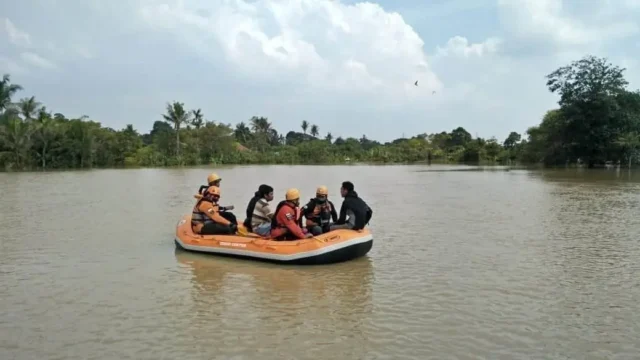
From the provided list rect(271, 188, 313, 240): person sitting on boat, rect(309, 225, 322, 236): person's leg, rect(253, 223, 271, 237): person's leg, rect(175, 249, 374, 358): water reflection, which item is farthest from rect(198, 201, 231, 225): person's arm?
rect(309, 225, 322, 236): person's leg

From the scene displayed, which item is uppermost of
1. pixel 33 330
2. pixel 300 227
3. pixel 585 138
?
pixel 585 138

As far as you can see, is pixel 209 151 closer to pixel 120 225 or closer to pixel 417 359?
pixel 120 225

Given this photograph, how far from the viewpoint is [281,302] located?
282 inches

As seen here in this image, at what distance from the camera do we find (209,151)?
69562 mm

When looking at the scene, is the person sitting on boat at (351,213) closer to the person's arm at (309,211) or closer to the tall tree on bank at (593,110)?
the person's arm at (309,211)

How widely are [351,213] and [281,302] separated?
2634 millimetres

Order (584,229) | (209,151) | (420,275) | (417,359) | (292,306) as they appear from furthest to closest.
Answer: (209,151) < (584,229) < (420,275) < (292,306) < (417,359)

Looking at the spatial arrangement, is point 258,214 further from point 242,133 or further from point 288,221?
point 242,133

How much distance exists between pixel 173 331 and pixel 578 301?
4922 millimetres

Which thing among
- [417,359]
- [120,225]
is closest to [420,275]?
[417,359]

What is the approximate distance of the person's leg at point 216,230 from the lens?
32.4 ft

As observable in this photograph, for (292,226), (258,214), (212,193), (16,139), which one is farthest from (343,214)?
(16,139)

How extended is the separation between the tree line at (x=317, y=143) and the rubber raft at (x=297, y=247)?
1592 inches

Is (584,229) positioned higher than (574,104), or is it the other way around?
(574,104)
